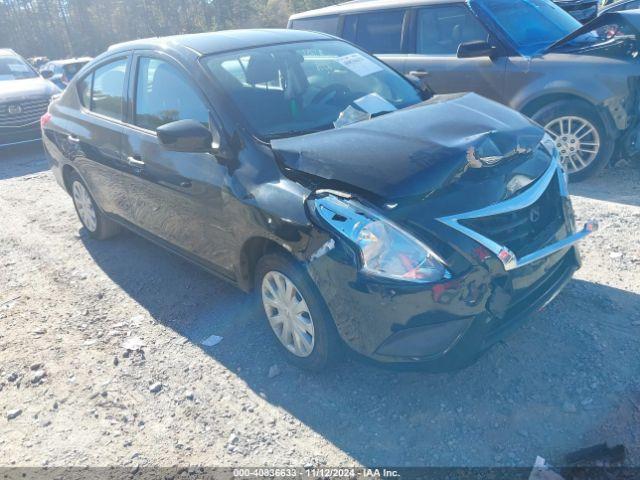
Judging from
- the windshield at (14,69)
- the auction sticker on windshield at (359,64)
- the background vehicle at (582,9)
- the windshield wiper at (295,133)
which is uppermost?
the auction sticker on windshield at (359,64)

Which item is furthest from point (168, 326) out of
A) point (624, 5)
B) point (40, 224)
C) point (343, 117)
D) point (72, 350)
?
point (624, 5)

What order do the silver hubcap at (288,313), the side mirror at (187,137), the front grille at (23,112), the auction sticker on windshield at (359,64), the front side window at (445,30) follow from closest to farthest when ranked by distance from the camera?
the silver hubcap at (288,313) → the side mirror at (187,137) → the auction sticker on windshield at (359,64) → the front side window at (445,30) → the front grille at (23,112)

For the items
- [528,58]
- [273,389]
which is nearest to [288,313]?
[273,389]

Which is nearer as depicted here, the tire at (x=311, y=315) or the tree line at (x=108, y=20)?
the tire at (x=311, y=315)

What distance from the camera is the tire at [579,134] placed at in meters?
5.34

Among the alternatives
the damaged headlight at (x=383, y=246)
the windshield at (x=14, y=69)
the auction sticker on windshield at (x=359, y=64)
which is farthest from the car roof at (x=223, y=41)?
the windshield at (x=14, y=69)

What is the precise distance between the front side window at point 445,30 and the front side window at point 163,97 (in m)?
3.51

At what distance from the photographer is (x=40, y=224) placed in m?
6.24

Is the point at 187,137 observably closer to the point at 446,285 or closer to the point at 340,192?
the point at 340,192

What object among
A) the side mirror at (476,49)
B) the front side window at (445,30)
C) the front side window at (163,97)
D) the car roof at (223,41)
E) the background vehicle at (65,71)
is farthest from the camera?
the background vehicle at (65,71)

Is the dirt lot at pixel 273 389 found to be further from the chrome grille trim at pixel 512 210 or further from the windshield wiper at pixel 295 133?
the windshield wiper at pixel 295 133

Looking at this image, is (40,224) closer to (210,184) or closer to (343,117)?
(210,184)

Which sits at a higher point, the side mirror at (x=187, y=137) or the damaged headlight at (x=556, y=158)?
the side mirror at (x=187, y=137)

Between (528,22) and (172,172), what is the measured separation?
4405 millimetres
